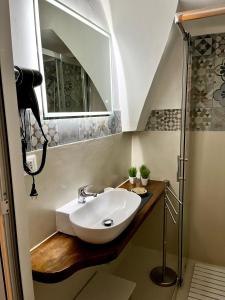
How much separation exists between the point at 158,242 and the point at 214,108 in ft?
5.06

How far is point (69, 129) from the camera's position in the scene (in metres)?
→ 1.46

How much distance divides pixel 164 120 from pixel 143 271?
1.54 metres

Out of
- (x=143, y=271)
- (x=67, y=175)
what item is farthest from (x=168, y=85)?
(x=143, y=271)

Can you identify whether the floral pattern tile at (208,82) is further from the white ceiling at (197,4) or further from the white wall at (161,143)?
the white ceiling at (197,4)

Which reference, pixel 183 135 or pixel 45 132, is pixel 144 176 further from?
pixel 45 132

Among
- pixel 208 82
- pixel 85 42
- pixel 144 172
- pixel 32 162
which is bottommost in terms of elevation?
pixel 144 172

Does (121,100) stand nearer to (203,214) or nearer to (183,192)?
(183,192)

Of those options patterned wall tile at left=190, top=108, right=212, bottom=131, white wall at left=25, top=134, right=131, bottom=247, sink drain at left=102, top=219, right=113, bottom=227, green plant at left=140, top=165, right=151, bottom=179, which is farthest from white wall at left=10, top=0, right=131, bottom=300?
patterned wall tile at left=190, top=108, right=212, bottom=131

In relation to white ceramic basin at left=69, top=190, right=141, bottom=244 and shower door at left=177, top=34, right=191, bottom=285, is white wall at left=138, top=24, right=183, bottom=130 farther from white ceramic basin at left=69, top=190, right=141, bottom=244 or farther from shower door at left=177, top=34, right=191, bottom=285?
white ceramic basin at left=69, top=190, right=141, bottom=244

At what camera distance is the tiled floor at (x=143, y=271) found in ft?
6.67

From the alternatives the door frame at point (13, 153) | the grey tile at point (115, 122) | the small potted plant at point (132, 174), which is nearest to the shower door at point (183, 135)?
the small potted plant at point (132, 174)

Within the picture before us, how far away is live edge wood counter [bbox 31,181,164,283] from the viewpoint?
1024 mm

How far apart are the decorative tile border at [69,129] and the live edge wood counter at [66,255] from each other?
0.53 meters

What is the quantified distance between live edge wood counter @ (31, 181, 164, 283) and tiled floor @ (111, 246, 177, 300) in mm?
1089
